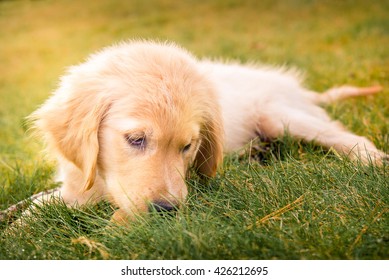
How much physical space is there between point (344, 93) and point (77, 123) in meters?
3.46

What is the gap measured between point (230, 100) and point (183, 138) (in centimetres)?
171

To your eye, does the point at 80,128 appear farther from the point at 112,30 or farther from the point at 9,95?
the point at 112,30

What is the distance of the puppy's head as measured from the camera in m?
3.12

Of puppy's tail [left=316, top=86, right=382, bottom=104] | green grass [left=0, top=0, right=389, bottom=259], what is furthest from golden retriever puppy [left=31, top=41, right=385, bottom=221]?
puppy's tail [left=316, top=86, right=382, bottom=104]

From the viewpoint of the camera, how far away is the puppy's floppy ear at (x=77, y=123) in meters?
3.29

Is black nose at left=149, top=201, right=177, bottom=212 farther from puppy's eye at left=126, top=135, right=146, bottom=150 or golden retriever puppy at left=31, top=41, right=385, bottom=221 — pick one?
puppy's eye at left=126, top=135, right=146, bottom=150

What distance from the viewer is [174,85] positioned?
3.35 meters

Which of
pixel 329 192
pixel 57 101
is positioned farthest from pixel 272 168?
pixel 57 101

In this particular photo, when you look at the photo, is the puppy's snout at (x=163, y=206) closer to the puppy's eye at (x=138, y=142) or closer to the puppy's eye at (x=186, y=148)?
the puppy's eye at (x=138, y=142)

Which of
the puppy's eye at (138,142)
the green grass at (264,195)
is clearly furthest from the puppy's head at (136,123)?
the green grass at (264,195)

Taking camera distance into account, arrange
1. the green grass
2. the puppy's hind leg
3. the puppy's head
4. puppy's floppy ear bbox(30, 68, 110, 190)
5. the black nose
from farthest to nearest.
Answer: the puppy's hind leg
puppy's floppy ear bbox(30, 68, 110, 190)
the puppy's head
the black nose
the green grass

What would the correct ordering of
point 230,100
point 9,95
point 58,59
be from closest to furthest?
point 230,100
point 9,95
point 58,59

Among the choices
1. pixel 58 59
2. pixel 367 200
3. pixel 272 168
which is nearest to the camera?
pixel 367 200

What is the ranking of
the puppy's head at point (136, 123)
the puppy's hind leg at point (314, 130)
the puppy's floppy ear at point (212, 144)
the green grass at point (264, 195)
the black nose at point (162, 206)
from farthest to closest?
the puppy's hind leg at point (314, 130) < the puppy's floppy ear at point (212, 144) < the puppy's head at point (136, 123) < the black nose at point (162, 206) < the green grass at point (264, 195)
